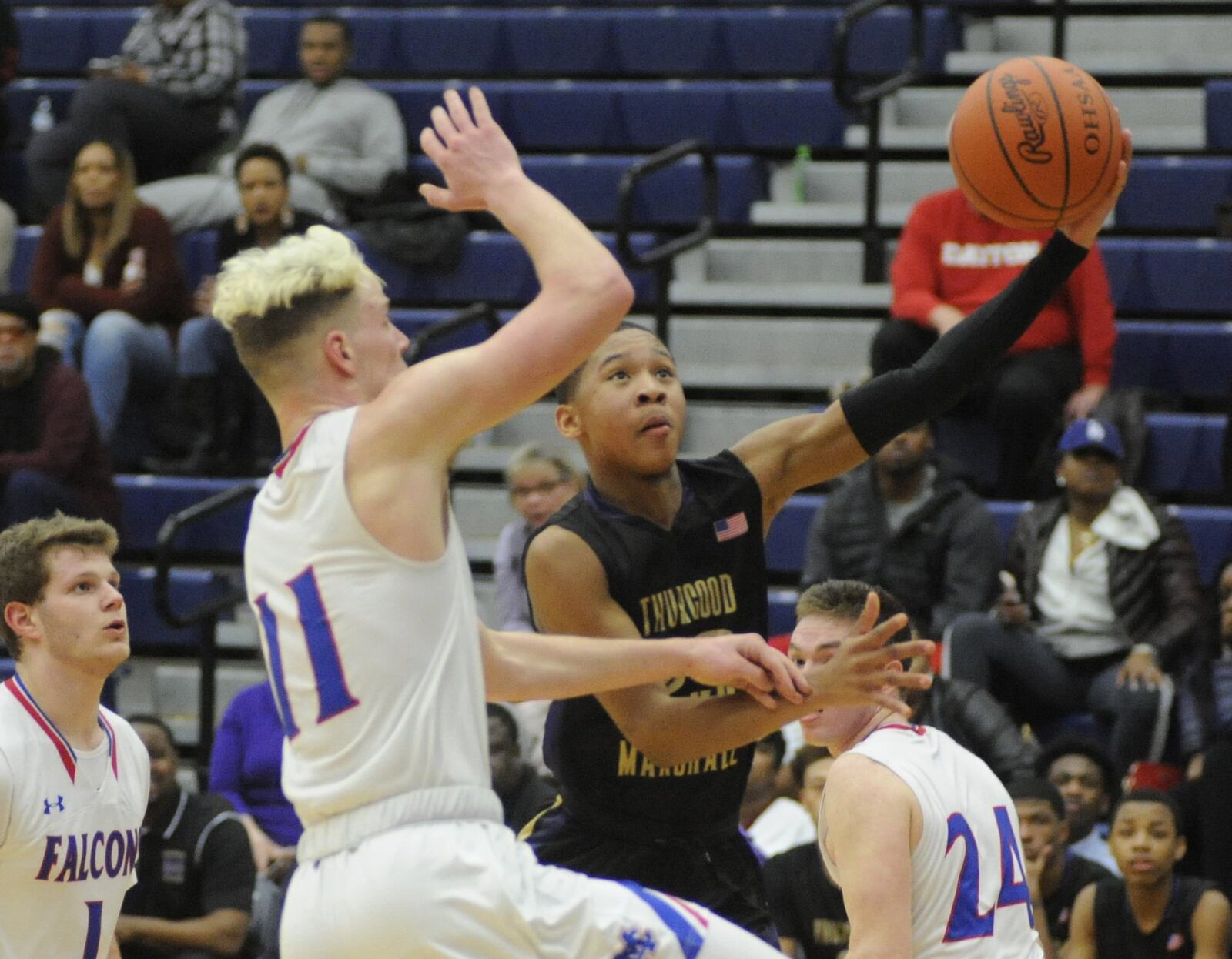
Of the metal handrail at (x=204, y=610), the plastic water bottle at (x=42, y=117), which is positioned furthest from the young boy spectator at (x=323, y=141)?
the metal handrail at (x=204, y=610)

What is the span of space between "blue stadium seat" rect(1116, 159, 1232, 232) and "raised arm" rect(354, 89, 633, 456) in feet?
22.4

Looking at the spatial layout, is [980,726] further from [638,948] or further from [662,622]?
[638,948]

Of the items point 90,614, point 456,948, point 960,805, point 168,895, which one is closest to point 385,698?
point 456,948

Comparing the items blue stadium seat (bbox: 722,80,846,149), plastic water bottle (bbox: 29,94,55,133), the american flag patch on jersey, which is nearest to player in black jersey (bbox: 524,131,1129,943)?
the american flag patch on jersey

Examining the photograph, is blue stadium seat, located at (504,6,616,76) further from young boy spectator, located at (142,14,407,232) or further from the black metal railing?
the black metal railing

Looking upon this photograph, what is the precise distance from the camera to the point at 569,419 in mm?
4195

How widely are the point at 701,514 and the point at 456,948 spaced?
1428mm

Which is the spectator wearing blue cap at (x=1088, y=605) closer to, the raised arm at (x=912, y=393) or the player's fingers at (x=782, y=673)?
the raised arm at (x=912, y=393)

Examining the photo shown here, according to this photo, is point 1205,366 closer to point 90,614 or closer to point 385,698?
point 90,614

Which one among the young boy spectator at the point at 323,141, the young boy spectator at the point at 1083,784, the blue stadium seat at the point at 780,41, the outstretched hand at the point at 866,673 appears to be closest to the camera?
the outstretched hand at the point at 866,673

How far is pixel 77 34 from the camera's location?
11969mm

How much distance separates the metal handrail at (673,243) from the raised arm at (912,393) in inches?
171

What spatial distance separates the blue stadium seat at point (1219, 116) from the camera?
9.63 metres

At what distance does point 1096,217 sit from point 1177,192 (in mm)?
5588
